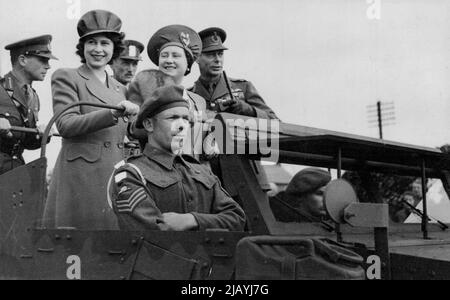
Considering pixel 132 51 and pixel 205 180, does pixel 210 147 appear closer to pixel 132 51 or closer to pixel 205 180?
pixel 205 180

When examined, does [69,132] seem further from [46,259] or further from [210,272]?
[210,272]

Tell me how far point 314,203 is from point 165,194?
2.66 ft

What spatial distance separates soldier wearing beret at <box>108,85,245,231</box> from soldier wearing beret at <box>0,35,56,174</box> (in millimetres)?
2056

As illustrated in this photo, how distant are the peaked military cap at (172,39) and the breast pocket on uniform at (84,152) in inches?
24.8

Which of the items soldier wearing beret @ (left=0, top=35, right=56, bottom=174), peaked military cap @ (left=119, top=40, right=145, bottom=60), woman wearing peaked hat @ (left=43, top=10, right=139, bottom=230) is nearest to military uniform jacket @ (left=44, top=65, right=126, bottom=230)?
woman wearing peaked hat @ (left=43, top=10, right=139, bottom=230)

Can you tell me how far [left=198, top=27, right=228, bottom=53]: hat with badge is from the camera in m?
4.65

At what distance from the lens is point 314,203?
3.57 meters

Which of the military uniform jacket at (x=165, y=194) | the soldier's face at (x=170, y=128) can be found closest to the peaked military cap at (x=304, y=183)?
the military uniform jacket at (x=165, y=194)

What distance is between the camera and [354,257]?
264cm

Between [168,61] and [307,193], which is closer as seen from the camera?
[307,193]

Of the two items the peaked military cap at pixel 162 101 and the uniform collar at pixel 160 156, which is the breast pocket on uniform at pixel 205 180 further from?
the peaked military cap at pixel 162 101

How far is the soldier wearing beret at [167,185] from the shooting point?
3092 millimetres

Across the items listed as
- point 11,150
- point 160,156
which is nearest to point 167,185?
point 160,156
